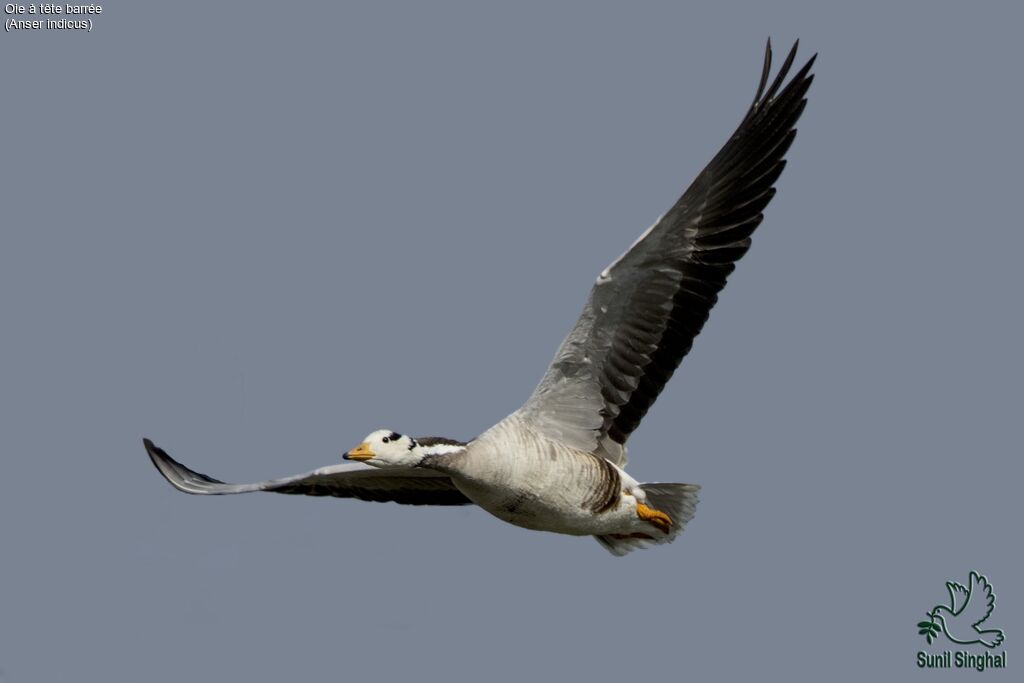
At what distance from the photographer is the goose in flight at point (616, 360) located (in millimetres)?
10344

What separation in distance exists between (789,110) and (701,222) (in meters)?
0.98

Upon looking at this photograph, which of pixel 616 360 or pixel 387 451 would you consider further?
pixel 616 360

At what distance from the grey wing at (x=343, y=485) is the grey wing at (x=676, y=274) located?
1809mm

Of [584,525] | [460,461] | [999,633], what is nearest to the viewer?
[460,461]

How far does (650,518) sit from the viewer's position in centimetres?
1135

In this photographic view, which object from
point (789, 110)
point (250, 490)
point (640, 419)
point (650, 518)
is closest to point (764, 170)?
point (789, 110)

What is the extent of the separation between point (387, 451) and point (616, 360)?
6.00 ft

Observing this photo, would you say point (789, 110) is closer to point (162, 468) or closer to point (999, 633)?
point (999, 633)

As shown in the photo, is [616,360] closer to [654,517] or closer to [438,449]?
[654,517]

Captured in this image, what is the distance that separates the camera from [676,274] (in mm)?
10625

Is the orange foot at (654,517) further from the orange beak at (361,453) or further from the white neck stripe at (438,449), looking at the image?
the orange beak at (361,453)

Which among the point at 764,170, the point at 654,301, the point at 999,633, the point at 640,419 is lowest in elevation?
the point at 999,633

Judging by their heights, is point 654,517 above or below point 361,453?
below

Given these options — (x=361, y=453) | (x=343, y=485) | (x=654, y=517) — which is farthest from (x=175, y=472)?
(x=654, y=517)
